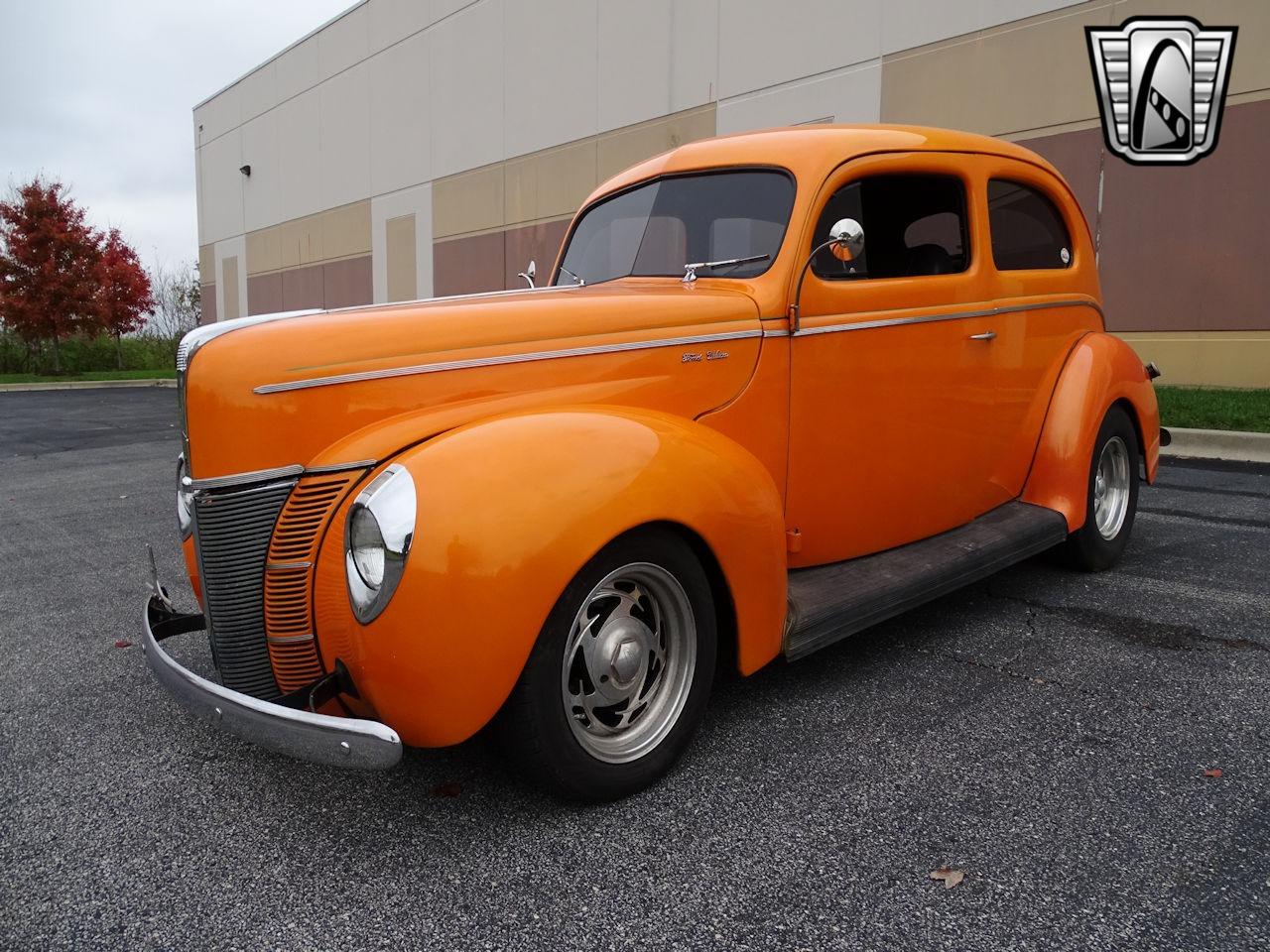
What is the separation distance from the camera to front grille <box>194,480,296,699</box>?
7.75ft

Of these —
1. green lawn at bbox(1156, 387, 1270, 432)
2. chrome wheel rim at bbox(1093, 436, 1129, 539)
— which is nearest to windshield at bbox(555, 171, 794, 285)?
chrome wheel rim at bbox(1093, 436, 1129, 539)

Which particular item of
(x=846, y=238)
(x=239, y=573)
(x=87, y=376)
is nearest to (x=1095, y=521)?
(x=846, y=238)

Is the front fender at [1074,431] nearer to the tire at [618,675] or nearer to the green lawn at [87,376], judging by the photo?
the tire at [618,675]

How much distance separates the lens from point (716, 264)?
10.8 feet

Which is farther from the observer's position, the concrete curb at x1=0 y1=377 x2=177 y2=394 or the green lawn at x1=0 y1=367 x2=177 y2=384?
the green lawn at x1=0 y1=367 x2=177 y2=384

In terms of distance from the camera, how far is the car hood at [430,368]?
7.70 ft

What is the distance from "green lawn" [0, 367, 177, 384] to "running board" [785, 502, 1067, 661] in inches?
1013

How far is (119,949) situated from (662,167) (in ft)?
10.2

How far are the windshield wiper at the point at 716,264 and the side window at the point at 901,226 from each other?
0.20 meters

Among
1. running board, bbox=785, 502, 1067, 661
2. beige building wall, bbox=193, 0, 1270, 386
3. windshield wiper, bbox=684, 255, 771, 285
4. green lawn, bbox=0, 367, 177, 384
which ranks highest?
beige building wall, bbox=193, 0, 1270, 386

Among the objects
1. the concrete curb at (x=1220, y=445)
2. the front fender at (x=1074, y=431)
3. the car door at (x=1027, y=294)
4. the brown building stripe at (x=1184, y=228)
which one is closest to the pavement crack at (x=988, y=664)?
the car door at (x=1027, y=294)

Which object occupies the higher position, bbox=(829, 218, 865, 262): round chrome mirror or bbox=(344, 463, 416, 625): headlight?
bbox=(829, 218, 865, 262): round chrome mirror

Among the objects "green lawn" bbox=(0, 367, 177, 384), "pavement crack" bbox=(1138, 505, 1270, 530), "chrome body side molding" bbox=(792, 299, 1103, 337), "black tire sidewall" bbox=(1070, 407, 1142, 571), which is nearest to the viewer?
"chrome body side molding" bbox=(792, 299, 1103, 337)

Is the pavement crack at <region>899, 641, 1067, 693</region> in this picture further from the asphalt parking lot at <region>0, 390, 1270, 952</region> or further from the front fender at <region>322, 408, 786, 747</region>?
the front fender at <region>322, 408, 786, 747</region>
